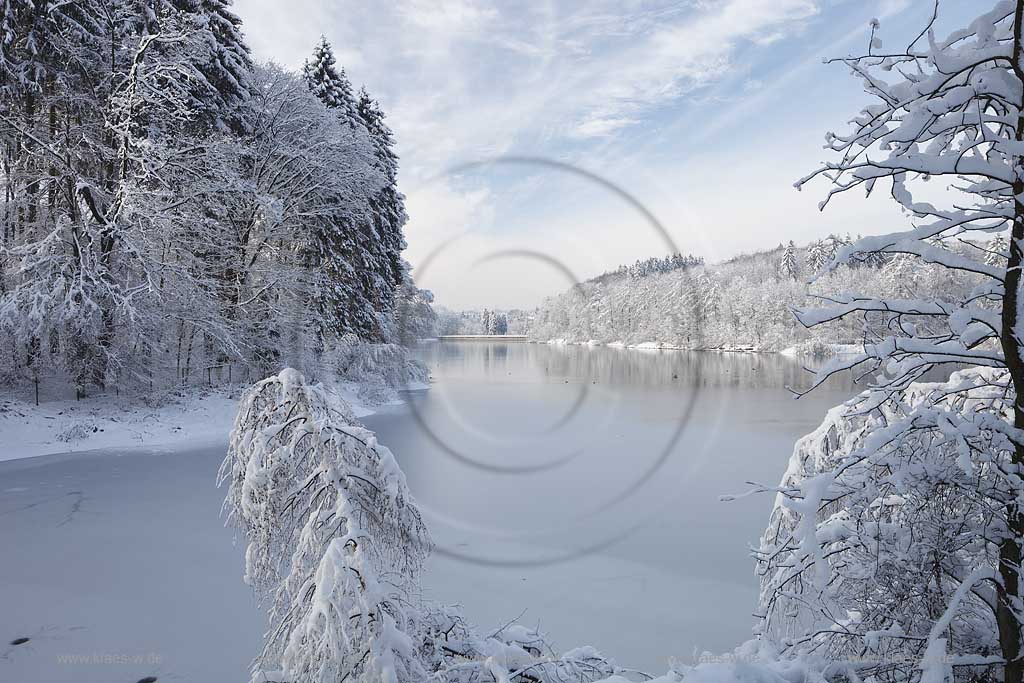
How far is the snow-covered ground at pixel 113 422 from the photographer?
10945 mm

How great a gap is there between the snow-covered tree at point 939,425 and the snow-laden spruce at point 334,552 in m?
1.56

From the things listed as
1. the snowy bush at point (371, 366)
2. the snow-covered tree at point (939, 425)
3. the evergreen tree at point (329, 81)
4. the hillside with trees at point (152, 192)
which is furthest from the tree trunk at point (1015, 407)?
the evergreen tree at point (329, 81)

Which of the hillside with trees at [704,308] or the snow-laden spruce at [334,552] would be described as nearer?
the snow-laden spruce at [334,552]

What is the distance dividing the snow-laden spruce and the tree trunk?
6.06 ft

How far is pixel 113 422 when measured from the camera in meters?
12.2

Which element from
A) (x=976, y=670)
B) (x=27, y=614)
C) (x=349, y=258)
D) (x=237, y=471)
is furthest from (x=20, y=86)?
(x=976, y=670)

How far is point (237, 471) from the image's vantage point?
295 cm

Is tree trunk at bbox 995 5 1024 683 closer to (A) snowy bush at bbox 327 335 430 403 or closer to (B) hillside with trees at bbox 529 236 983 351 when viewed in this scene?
(B) hillside with trees at bbox 529 236 983 351

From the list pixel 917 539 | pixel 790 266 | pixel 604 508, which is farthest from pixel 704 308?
pixel 917 539

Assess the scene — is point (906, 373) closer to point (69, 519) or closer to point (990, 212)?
point (990, 212)

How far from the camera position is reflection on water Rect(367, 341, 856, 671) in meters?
5.20

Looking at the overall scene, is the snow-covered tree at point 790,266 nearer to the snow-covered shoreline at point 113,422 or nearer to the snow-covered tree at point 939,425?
the snow-covered shoreline at point 113,422

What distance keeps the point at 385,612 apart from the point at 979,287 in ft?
9.61

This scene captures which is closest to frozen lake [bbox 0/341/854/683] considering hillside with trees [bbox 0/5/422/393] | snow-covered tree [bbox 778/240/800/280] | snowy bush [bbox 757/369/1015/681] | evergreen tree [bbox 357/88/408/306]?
snowy bush [bbox 757/369/1015/681]
